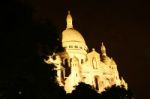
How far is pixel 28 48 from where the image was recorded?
977 inches

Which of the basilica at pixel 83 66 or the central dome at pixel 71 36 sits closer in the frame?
the basilica at pixel 83 66

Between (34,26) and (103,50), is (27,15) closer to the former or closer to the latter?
(34,26)

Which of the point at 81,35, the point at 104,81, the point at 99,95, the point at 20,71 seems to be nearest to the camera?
the point at 20,71

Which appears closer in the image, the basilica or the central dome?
the basilica

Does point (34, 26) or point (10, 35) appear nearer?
point (10, 35)

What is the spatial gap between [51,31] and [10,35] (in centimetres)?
331

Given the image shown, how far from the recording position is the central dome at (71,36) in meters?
72.4

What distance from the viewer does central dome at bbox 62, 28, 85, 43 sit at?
7238 centimetres

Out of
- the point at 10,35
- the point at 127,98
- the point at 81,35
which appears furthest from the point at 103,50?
the point at 10,35

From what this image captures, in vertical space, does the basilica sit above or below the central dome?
below

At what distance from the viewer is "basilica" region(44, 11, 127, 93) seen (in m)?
65.0

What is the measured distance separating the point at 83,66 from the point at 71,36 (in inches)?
278

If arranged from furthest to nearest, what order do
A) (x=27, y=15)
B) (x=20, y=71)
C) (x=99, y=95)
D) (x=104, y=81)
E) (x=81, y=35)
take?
(x=81, y=35), (x=104, y=81), (x=99, y=95), (x=27, y=15), (x=20, y=71)

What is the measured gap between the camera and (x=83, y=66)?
67812 mm
